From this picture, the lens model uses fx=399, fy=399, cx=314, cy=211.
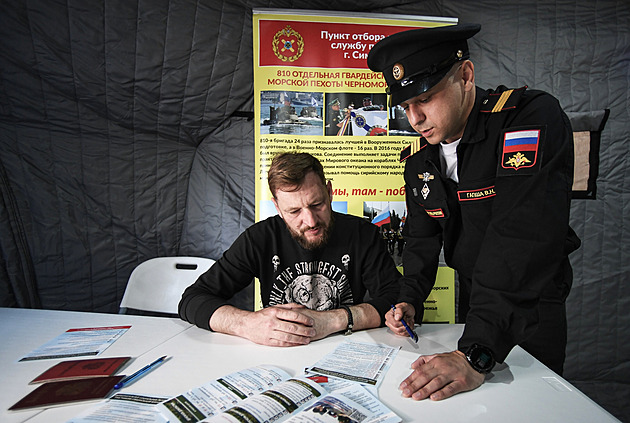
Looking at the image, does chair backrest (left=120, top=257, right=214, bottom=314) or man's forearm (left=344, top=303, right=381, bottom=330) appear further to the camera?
chair backrest (left=120, top=257, right=214, bottom=314)

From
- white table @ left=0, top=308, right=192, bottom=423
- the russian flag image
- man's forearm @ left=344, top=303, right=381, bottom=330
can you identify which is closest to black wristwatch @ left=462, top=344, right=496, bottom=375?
man's forearm @ left=344, top=303, right=381, bottom=330

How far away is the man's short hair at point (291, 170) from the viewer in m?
1.60

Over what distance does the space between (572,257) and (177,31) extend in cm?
275

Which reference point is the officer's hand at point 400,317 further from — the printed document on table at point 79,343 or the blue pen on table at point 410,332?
the printed document on table at point 79,343

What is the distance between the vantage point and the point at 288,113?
2322 millimetres

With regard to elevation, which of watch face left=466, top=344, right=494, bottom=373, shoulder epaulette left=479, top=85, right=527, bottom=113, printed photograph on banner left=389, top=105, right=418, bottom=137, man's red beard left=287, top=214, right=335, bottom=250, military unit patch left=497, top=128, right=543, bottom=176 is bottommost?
watch face left=466, top=344, right=494, bottom=373

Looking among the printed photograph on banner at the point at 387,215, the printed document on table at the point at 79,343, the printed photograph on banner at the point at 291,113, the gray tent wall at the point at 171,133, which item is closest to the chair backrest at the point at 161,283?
the gray tent wall at the point at 171,133

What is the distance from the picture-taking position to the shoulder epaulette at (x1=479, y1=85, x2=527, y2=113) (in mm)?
1189

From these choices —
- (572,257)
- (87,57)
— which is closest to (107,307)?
(87,57)

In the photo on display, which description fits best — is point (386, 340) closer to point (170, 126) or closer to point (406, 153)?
point (406, 153)

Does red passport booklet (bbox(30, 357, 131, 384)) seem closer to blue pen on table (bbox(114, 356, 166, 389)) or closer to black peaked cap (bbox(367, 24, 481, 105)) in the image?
blue pen on table (bbox(114, 356, 166, 389))

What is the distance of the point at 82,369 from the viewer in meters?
1.08

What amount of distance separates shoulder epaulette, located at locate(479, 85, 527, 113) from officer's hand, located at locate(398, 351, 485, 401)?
736 millimetres

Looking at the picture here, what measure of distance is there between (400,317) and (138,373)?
79 cm
